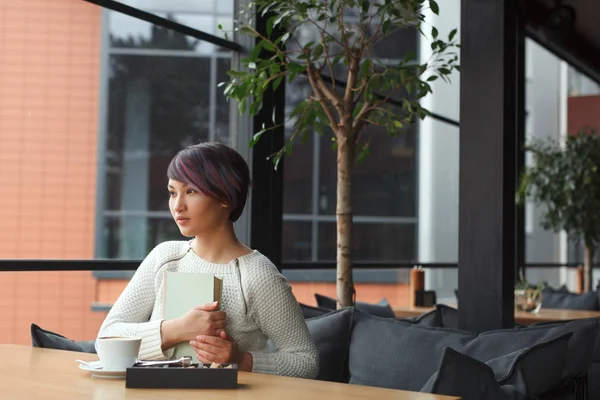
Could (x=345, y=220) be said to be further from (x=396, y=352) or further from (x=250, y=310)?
(x=250, y=310)

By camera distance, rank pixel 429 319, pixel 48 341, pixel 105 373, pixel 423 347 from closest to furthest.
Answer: pixel 105 373, pixel 48 341, pixel 423 347, pixel 429 319

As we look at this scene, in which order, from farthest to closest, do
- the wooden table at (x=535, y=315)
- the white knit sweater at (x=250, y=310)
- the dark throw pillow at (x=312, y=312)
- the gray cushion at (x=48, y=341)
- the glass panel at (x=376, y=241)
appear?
the glass panel at (x=376, y=241) → the wooden table at (x=535, y=315) → the dark throw pillow at (x=312, y=312) → the gray cushion at (x=48, y=341) → the white knit sweater at (x=250, y=310)

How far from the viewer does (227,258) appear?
210cm

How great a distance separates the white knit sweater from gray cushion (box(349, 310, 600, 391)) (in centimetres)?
72

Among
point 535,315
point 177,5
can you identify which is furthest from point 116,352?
point 535,315

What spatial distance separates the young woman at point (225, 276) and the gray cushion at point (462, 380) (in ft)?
1.00

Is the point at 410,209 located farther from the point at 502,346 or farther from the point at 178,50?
the point at 502,346

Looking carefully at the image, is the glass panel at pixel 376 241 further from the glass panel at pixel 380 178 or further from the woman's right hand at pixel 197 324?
the woman's right hand at pixel 197 324

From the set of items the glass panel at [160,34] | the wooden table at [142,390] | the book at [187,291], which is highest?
the glass panel at [160,34]

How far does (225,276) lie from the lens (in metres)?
2.07

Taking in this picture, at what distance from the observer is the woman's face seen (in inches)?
79.7

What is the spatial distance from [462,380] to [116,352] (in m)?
0.76

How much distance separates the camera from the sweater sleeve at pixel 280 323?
205 centimetres

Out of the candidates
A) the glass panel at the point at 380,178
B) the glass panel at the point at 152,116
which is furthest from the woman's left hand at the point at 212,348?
the glass panel at the point at 380,178
